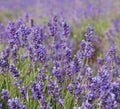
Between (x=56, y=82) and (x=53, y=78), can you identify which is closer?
(x=56, y=82)

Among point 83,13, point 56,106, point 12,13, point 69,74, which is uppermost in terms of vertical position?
point 12,13

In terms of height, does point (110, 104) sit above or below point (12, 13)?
below

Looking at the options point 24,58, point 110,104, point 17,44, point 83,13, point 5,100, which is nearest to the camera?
point 110,104

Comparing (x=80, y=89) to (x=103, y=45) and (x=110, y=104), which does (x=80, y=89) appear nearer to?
(x=110, y=104)

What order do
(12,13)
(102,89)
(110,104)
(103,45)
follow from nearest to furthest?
(110,104) → (102,89) → (103,45) → (12,13)

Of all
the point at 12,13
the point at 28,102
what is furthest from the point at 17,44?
the point at 12,13

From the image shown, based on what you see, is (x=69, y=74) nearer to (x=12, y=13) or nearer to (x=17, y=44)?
(x=17, y=44)

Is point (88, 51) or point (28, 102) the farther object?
point (88, 51)

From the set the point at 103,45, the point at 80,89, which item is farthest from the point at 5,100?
the point at 103,45

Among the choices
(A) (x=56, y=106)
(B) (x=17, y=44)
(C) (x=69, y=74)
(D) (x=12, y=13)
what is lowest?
(A) (x=56, y=106)
